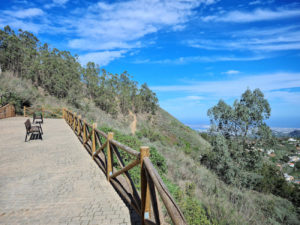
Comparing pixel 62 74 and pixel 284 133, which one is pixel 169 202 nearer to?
pixel 62 74

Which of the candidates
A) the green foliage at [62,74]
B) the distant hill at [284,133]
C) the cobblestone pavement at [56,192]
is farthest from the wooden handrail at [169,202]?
the green foliage at [62,74]

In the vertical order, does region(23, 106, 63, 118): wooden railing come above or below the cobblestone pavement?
above

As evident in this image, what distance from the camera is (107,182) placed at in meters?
4.32

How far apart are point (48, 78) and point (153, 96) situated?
21535 mm

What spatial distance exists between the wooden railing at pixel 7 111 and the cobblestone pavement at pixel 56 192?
1200 cm

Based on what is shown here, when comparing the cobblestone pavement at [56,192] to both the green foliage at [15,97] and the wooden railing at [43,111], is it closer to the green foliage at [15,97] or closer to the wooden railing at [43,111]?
the wooden railing at [43,111]

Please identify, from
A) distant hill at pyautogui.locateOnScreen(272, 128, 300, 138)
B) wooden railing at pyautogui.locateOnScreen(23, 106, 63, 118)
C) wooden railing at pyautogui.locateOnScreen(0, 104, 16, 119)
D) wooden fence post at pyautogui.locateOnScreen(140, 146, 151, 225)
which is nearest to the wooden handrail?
wooden fence post at pyautogui.locateOnScreen(140, 146, 151, 225)

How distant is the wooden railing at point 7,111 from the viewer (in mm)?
15700

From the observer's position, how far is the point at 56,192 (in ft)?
12.2

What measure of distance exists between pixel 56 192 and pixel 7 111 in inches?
675

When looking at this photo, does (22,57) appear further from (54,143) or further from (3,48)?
(54,143)

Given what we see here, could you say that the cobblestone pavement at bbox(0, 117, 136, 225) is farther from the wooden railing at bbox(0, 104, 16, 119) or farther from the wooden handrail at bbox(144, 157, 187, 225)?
the wooden railing at bbox(0, 104, 16, 119)

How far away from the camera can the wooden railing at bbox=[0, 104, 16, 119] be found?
15.7 m

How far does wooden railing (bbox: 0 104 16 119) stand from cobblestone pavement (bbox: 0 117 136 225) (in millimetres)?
12004
